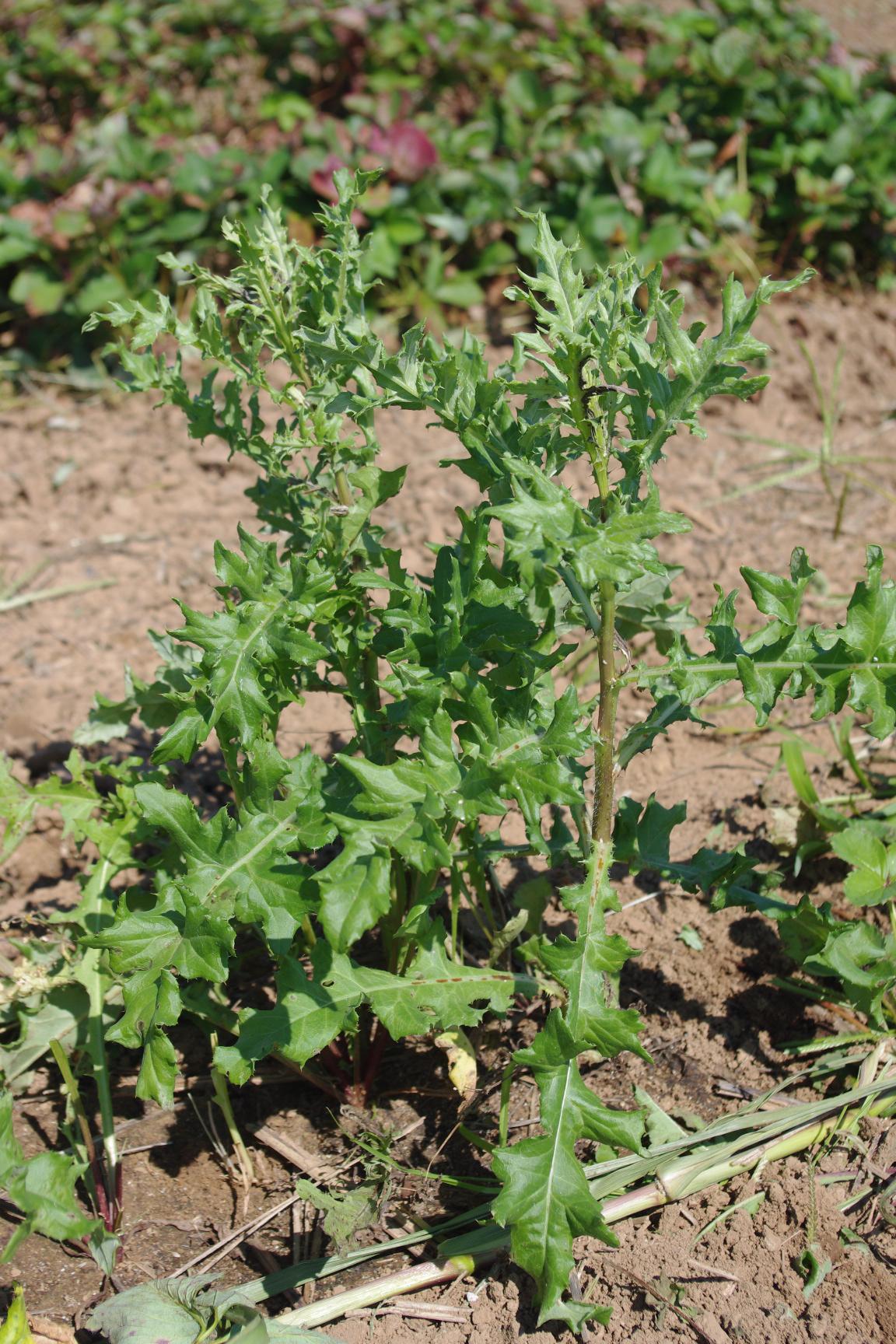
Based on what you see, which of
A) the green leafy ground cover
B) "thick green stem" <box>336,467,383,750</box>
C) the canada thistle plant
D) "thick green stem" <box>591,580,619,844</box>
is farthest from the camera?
the green leafy ground cover

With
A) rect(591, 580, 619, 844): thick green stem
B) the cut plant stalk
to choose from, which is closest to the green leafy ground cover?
rect(591, 580, 619, 844): thick green stem

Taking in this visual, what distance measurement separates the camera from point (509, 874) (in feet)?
8.96

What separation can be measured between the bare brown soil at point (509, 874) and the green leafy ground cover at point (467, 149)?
1.55 feet

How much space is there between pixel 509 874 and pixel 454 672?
1030 mm

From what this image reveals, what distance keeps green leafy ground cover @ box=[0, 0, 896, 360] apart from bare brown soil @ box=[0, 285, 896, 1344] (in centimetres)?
47

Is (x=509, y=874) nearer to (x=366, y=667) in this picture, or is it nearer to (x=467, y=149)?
(x=366, y=667)

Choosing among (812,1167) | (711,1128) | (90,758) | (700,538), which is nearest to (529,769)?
(711,1128)

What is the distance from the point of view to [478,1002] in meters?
2.48

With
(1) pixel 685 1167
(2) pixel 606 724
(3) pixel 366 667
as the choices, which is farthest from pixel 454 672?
(1) pixel 685 1167

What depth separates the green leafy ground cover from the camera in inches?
184

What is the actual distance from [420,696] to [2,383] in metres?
3.71

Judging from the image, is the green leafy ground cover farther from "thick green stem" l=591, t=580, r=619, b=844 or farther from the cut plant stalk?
the cut plant stalk

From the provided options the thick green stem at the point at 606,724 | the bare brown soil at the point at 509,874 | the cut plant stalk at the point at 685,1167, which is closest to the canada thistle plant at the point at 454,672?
the thick green stem at the point at 606,724

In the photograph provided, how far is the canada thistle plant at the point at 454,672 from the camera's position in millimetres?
1754
